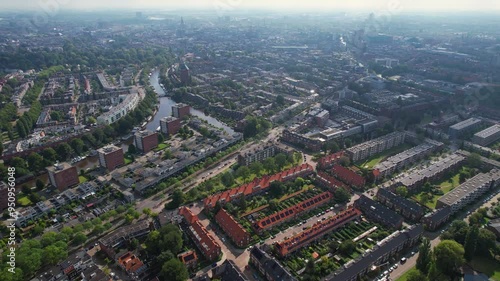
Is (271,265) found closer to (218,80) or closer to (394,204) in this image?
(394,204)

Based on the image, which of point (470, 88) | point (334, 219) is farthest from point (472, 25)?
point (334, 219)

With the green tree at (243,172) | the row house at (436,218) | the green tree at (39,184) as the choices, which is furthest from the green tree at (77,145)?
the row house at (436,218)

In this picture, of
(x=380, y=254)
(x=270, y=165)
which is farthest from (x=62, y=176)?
(x=380, y=254)

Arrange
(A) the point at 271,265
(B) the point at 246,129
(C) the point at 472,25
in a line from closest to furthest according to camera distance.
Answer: (A) the point at 271,265
(B) the point at 246,129
(C) the point at 472,25

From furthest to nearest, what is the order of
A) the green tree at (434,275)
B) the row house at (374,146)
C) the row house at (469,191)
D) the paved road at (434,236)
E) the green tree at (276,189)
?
the row house at (374,146)
the green tree at (276,189)
the row house at (469,191)
the paved road at (434,236)
the green tree at (434,275)

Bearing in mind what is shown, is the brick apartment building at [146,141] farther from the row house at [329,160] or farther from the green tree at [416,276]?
the green tree at [416,276]

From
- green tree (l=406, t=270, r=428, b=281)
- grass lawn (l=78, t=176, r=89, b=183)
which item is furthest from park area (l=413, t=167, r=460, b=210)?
grass lawn (l=78, t=176, r=89, b=183)
